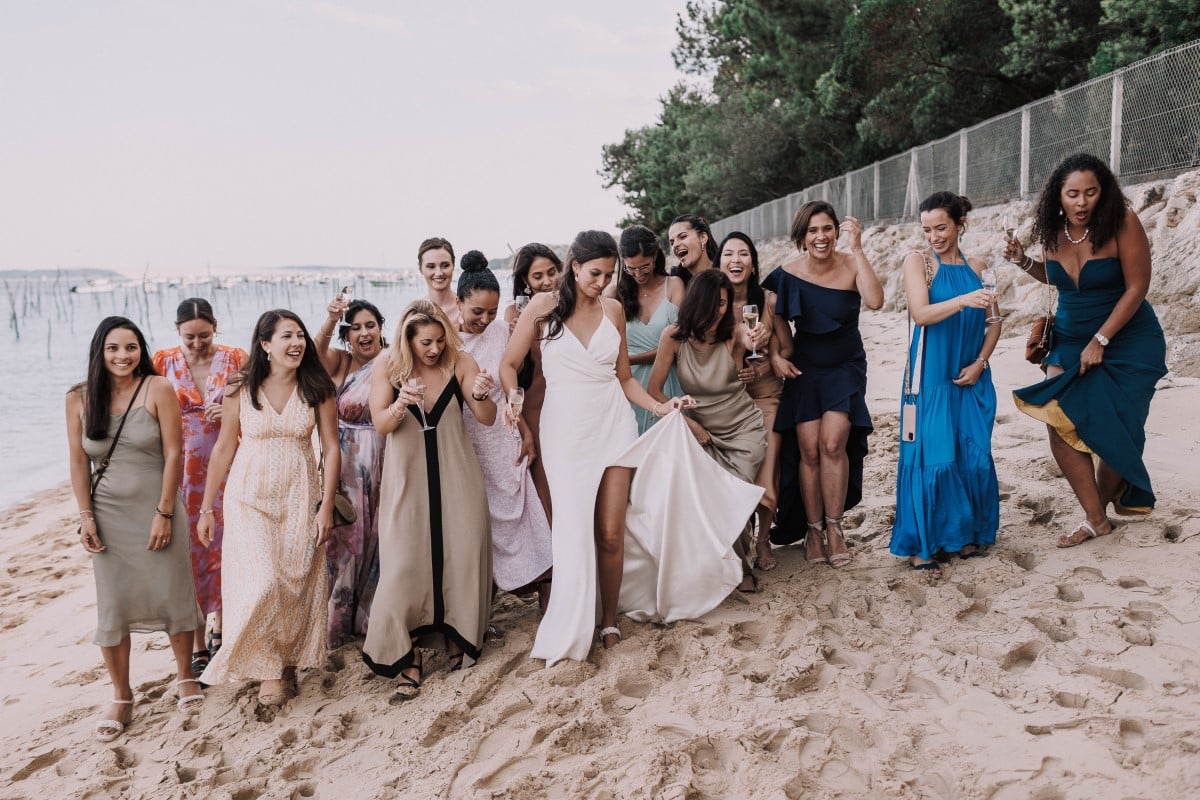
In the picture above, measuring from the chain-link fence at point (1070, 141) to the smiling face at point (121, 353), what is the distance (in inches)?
376

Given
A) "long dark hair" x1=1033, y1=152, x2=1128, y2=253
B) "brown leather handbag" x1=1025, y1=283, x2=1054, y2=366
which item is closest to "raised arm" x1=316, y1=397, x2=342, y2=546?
"brown leather handbag" x1=1025, y1=283, x2=1054, y2=366

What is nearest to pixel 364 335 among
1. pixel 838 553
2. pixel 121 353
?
pixel 121 353

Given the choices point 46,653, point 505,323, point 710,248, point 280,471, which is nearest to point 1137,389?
point 710,248

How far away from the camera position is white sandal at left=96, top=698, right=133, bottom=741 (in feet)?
13.8

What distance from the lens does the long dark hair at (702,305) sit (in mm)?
4672

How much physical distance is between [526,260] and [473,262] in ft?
1.36

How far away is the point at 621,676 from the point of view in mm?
4008

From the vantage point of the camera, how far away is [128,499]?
4.39m

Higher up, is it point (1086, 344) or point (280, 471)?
point (1086, 344)

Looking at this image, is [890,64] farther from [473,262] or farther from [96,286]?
[96,286]

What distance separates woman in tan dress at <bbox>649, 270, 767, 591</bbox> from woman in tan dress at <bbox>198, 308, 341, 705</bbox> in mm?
1827

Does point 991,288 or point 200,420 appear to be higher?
point 991,288

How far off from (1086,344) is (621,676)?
3.07 m

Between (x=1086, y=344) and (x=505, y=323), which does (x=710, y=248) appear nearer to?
(x=505, y=323)
